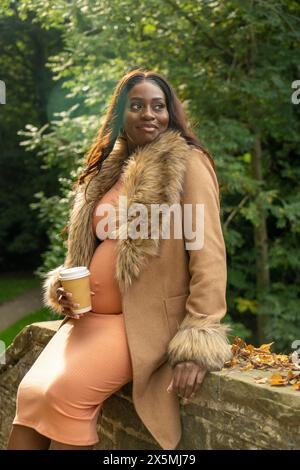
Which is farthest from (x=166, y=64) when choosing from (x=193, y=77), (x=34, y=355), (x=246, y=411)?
(x=246, y=411)

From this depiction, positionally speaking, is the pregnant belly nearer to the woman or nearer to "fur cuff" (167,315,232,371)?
the woman

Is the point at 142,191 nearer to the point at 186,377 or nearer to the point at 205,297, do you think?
the point at 205,297

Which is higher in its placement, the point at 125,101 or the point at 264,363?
the point at 125,101

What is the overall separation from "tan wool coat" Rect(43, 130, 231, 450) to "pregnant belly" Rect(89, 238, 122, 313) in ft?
0.22

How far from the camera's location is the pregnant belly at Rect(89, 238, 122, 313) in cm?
248

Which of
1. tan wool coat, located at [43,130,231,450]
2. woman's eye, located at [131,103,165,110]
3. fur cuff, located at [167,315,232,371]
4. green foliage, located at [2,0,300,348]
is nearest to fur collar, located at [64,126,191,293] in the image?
tan wool coat, located at [43,130,231,450]

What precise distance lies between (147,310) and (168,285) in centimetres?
12

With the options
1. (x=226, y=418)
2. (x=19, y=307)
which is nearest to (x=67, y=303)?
(x=226, y=418)

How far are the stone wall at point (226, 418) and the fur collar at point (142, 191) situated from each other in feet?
1.68

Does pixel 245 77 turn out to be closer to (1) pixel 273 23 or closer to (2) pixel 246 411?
(1) pixel 273 23

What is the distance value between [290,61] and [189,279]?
440 cm

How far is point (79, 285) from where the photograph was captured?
Result: 92.2 inches

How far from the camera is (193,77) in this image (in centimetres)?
635

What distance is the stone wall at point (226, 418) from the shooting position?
210cm
